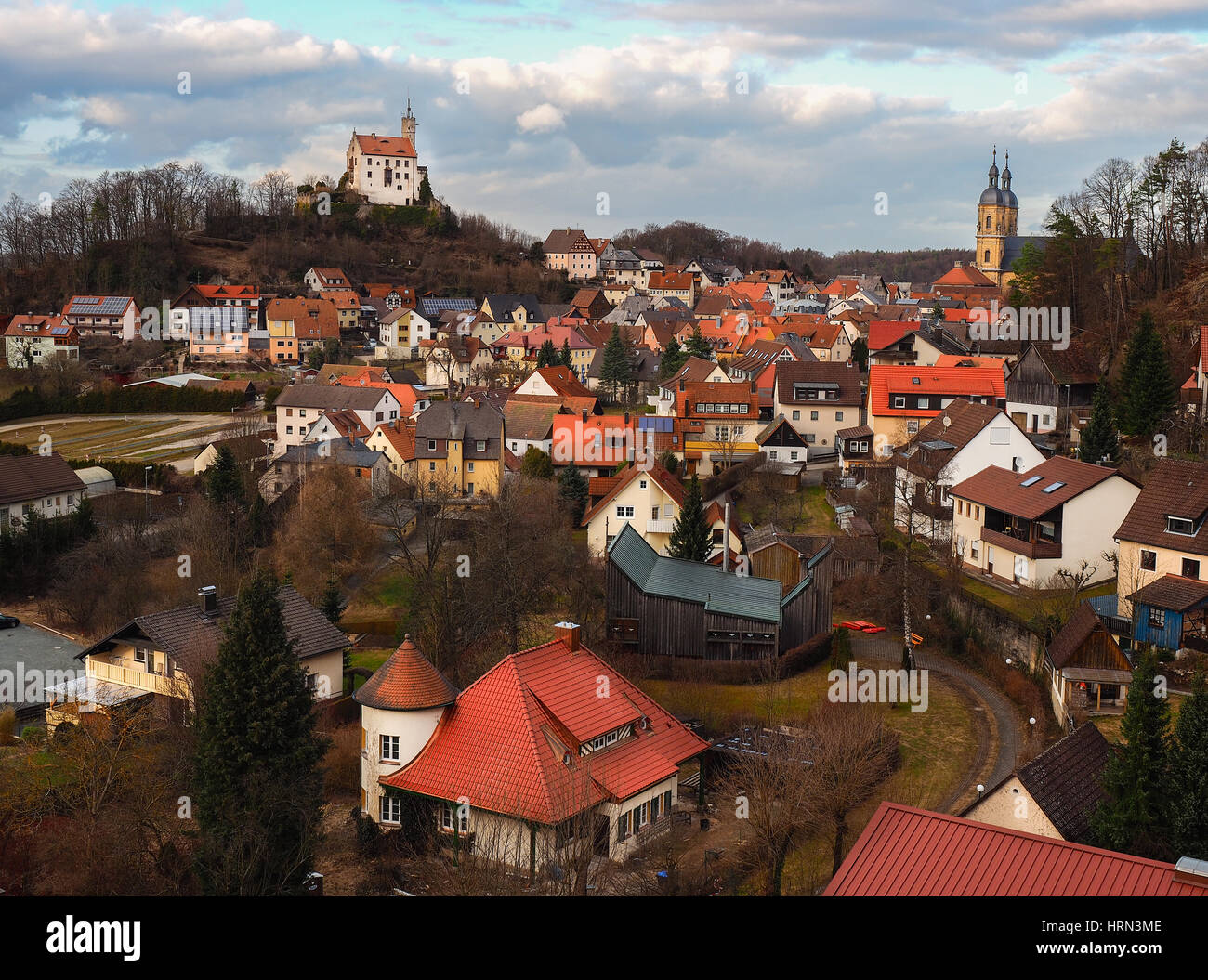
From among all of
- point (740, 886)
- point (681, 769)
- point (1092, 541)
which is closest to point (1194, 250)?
point (1092, 541)

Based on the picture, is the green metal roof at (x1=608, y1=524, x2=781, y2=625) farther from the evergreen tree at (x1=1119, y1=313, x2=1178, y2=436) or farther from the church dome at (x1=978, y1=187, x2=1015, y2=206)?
the church dome at (x1=978, y1=187, x2=1015, y2=206)

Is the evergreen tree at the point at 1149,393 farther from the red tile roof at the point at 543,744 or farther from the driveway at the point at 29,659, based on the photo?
the driveway at the point at 29,659

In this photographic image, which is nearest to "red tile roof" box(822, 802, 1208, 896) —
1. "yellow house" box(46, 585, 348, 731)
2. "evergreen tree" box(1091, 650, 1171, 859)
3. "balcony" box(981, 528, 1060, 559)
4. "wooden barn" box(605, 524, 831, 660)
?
"evergreen tree" box(1091, 650, 1171, 859)

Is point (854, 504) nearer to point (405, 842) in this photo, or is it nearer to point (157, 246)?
point (405, 842)

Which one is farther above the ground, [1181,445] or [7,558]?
[1181,445]

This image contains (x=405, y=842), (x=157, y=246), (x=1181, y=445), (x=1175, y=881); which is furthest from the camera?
(x=157, y=246)

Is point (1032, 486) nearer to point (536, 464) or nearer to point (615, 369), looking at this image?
point (536, 464)
